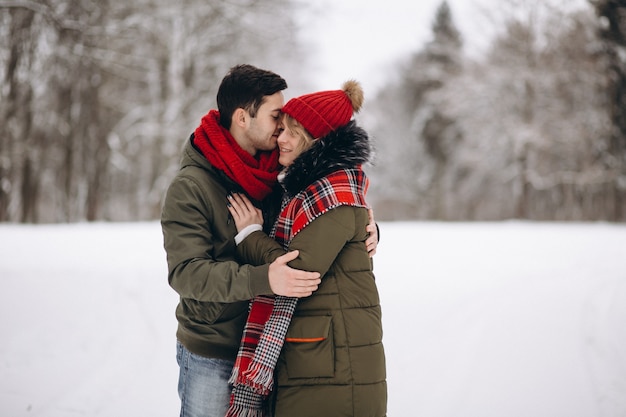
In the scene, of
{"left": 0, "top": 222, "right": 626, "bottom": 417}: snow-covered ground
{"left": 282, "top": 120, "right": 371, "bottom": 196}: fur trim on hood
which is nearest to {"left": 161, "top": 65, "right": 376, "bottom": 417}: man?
{"left": 282, "top": 120, "right": 371, "bottom": 196}: fur trim on hood

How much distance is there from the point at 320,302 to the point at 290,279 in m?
0.20

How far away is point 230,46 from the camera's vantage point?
1723cm

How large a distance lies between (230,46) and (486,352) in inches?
560

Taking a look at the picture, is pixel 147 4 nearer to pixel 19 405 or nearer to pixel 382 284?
pixel 382 284

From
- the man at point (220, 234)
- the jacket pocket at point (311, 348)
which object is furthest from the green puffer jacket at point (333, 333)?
the man at point (220, 234)

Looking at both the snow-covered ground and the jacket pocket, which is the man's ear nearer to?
the jacket pocket

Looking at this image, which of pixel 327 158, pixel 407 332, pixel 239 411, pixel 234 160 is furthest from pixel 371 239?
pixel 407 332

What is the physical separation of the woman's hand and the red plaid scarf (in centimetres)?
14

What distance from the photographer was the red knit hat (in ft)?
8.01

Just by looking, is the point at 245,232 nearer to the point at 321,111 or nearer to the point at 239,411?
the point at 321,111

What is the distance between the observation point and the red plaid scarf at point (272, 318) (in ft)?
7.34

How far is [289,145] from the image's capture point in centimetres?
254

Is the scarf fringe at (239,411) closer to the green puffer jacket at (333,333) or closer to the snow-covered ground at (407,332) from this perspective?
the green puffer jacket at (333,333)

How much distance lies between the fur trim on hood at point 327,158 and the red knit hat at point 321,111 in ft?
0.18
